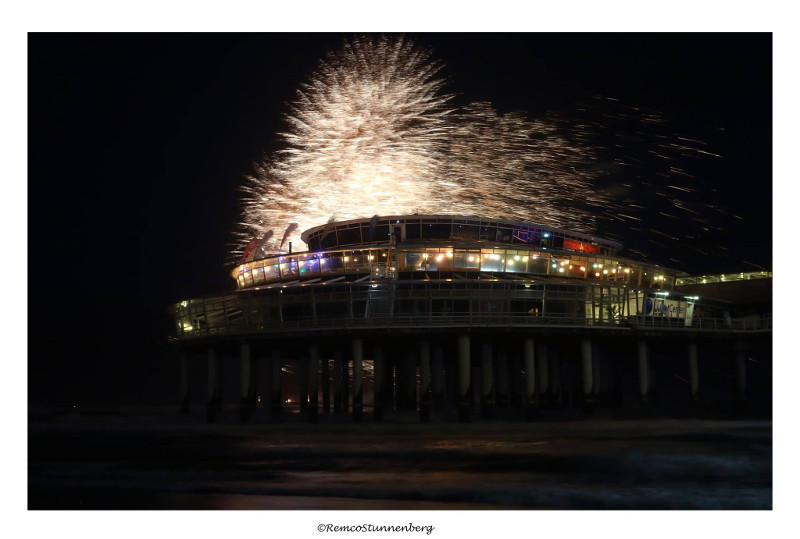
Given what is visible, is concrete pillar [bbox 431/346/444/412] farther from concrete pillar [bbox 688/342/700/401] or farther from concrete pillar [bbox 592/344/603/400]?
concrete pillar [bbox 688/342/700/401]

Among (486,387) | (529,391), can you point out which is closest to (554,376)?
(486,387)

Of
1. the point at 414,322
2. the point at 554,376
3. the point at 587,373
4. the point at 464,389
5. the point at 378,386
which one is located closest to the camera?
the point at 464,389

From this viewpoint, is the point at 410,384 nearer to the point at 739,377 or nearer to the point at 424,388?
the point at 424,388

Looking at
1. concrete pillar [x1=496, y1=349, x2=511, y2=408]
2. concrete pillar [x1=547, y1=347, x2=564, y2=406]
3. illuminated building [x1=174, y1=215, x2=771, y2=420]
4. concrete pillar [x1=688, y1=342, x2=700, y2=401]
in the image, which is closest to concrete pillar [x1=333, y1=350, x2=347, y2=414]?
illuminated building [x1=174, y1=215, x2=771, y2=420]

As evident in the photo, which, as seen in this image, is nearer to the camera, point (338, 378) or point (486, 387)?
point (486, 387)

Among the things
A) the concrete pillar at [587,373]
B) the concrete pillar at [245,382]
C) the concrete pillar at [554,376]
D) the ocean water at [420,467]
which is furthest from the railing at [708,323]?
the concrete pillar at [245,382]

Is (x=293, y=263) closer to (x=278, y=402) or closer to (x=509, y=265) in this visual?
(x=278, y=402)

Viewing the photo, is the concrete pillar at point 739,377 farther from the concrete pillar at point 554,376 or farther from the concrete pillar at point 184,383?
the concrete pillar at point 184,383
